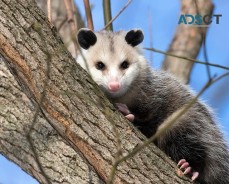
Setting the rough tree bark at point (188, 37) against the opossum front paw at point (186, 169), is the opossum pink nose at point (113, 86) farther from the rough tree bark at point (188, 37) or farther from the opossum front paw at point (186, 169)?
the rough tree bark at point (188, 37)

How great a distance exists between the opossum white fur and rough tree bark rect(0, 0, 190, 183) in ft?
1.74

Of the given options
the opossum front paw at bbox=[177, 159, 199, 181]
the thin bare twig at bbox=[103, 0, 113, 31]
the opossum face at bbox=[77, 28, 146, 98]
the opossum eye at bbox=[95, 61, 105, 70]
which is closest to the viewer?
the opossum front paw at bbox=[177, 159, 199, 181]

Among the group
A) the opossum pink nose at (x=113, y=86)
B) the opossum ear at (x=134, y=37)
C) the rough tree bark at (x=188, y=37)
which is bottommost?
the rough tree bark at (x=188, y=37)

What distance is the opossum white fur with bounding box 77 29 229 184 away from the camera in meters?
3.00

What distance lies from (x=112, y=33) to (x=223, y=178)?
1.14 metres

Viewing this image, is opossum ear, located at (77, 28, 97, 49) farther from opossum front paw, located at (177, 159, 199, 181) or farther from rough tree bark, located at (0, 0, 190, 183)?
opossum front paw, located at (177, 159, 199, 181)

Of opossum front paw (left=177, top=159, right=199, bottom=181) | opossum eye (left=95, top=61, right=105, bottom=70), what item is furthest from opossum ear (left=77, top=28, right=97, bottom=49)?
opossum front paw (left=177, top=159, right=199, bottom=181)

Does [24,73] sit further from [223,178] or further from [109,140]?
[223,178]

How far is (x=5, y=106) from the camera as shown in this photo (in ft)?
7.55

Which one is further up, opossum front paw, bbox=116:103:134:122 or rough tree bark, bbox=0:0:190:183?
rough tree bark, bbox=0:0:190:183

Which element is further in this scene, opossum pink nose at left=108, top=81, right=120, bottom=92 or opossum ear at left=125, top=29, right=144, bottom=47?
opossum ear at left=125, top=29, right=144, bottom=47

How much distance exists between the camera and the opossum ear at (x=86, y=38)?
318cm

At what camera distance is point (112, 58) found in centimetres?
311

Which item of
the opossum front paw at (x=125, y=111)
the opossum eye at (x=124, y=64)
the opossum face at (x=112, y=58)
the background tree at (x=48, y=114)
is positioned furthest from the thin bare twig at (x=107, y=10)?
the background tree at (x=48, y=114)
